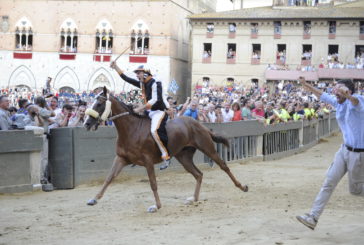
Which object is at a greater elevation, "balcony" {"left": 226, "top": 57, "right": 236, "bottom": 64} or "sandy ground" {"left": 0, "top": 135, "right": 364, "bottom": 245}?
"balcony" {"left": 226, "top": 57, "right": 236, "bottom": 64}

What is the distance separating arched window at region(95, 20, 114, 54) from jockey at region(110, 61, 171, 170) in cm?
4932

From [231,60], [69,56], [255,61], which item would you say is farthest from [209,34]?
[69,56]

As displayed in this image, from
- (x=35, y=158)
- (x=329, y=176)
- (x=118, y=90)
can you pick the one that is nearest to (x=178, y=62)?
(x=118, y=90)

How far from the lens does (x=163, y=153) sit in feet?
38.4

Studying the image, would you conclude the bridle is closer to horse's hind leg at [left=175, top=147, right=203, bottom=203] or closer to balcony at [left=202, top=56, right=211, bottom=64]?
horse's hind leg at [left=175, top=147, right=203, bottom=203]

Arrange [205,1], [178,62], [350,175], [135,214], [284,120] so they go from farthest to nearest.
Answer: [205,1] < [178,62] < [284,120] < [135,214] < [350,175]

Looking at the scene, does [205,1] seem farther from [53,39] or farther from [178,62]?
[53,39]

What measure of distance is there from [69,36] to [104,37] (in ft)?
12.2

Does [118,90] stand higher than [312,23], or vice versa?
[312,23]

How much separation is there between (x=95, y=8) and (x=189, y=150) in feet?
163

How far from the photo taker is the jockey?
11.7 meters

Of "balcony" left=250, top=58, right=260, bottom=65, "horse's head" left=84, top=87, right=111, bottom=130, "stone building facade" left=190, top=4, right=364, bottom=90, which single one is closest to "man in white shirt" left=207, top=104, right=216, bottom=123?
"horse's head" left=84, top=87, right=111, bottom=130

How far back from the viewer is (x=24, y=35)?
62.1 metres

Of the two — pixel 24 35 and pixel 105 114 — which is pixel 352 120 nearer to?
pixel 105 114
